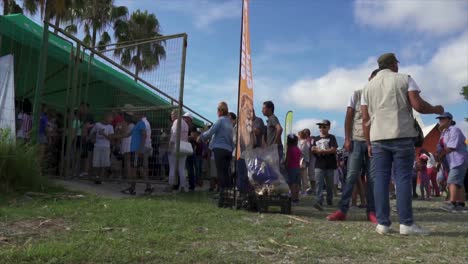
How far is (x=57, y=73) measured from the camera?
1100 cm

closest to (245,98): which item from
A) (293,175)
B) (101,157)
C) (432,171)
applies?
(293,175)

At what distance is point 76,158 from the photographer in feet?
29.4

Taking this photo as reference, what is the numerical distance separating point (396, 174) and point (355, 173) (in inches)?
39.6

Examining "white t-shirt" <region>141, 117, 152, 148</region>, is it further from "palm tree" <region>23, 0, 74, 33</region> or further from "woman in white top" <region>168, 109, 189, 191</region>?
"palm tree" <region>23, 0, 74, 33</region>

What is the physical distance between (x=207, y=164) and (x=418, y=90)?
27.0 feet

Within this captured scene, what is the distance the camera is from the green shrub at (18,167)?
6156 millimetres

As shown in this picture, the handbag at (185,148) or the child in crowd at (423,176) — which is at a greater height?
the handbag at (185,148)

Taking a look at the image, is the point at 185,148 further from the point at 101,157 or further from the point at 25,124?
the point at 25,124

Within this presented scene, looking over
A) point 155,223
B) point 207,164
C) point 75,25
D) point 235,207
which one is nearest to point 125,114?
point 207,164

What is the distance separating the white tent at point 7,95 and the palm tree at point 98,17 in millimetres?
18194

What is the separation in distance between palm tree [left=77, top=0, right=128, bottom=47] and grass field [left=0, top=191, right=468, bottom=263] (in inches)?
867

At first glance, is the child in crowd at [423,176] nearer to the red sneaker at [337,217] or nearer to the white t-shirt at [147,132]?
the red sneaker at [337,217]

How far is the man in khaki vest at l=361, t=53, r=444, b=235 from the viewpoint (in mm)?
4324

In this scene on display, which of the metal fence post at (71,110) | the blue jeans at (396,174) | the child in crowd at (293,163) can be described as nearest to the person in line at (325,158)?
the child in crowd at (293,163)
